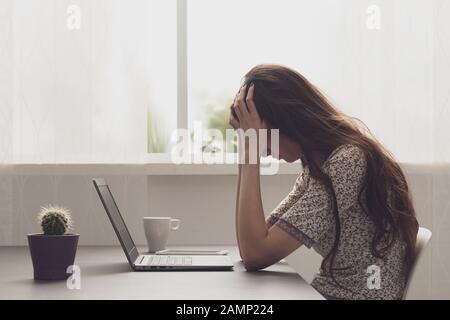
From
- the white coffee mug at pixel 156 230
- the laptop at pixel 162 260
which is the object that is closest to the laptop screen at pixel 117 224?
the laptop at pixel 162 260

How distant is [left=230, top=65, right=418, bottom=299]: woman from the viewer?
1.53 meters

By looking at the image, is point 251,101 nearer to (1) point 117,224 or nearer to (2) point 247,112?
(2) point 247,112

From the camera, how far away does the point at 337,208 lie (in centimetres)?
155

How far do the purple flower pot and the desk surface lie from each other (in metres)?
0.03

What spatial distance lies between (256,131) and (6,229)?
1.21m

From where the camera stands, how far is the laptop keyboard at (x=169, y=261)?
5.02 feet

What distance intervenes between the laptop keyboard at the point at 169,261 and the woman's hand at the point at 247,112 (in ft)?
1.19

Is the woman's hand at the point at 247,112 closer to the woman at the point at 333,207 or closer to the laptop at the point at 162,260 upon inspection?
the woman at the point at 333,207

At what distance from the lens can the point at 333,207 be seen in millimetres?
1544

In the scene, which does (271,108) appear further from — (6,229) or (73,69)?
(6,229)

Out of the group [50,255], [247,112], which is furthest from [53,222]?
[247,112]
